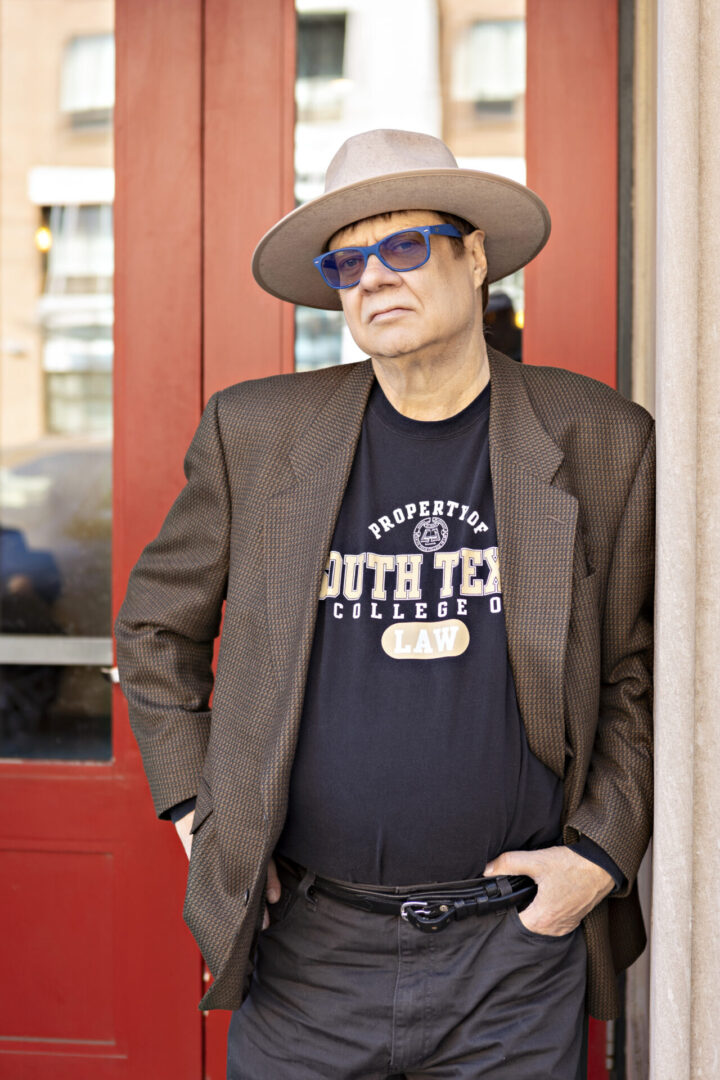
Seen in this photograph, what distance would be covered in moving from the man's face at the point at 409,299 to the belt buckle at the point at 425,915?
2.90 feet

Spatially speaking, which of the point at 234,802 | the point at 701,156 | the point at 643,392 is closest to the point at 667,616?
the point at 701,156

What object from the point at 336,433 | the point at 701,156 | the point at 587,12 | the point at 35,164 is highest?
the point at 587,12

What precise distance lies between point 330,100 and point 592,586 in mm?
1393

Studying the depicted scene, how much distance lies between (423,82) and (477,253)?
0.73 meters

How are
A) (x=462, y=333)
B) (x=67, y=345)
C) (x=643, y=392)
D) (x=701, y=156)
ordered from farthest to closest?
1. (x=67, y=345)
2. (x=643, y=392)
3. (x=462, y=333)
4. (x=701, y=156)

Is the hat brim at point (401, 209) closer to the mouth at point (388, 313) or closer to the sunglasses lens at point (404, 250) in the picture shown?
the sunglasses lens at point (404, 250)

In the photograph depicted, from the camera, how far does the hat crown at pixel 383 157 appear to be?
1.81 metres

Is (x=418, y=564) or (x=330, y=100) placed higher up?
(x=330, y=100)

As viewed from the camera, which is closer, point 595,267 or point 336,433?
point 336,433

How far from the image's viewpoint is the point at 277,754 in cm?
167

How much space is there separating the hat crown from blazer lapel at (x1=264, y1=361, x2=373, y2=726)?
1.14 ft

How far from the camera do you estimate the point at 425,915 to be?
1670 mm

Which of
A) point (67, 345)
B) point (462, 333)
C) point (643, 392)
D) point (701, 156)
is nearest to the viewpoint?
point (701, 156)

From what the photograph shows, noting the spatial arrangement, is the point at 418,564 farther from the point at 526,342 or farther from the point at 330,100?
the point at 330,100
